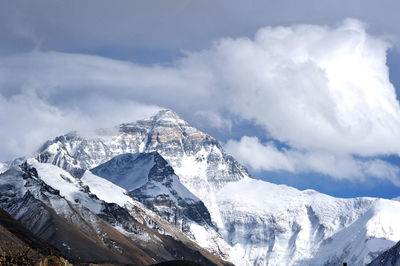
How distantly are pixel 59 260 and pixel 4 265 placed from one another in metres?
32.6

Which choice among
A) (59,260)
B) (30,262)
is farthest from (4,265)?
(59,260)

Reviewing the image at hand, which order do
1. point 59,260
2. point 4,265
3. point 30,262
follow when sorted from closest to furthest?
1. point 59,260
2. point 4,265
3. point 30,262

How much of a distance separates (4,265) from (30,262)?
1573 centimetres

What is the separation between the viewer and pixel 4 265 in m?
184

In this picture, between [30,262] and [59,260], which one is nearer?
[59,260]

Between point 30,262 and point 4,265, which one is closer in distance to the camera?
point 4,265

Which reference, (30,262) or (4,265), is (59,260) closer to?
(4,265)

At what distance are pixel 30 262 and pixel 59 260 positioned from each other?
1788 inches

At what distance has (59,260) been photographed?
157 metres


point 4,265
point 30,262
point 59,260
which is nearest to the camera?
point 59,260

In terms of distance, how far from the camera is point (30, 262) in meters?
199
